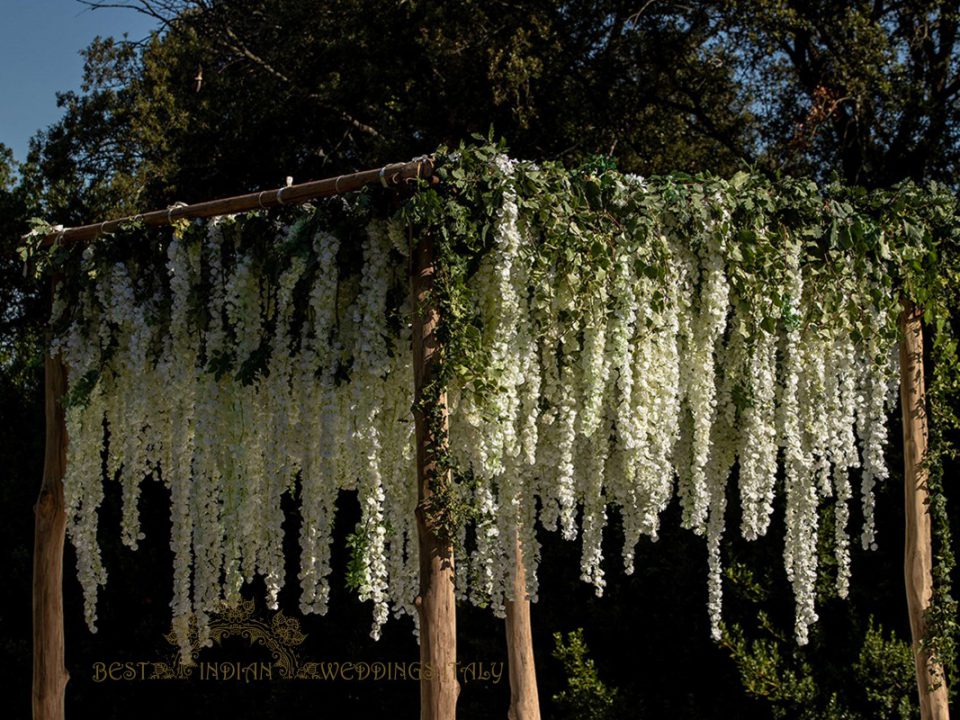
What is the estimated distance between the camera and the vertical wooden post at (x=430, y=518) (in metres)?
3.28

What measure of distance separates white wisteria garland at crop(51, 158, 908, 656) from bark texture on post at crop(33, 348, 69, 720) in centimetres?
26

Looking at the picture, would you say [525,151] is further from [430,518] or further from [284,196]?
[430,518]

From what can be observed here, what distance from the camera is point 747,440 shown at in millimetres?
4012

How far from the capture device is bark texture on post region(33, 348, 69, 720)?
4.50m

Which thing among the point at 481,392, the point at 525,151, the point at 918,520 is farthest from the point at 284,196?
the point at 525,151

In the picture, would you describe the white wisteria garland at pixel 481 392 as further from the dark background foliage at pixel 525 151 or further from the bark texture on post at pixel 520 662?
the dark background foliage at pixel 525 151

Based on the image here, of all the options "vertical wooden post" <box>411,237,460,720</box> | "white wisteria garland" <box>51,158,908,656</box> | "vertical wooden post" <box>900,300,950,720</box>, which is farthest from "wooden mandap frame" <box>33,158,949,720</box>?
"vertical wooden post" <box>411,237,460,720</box>

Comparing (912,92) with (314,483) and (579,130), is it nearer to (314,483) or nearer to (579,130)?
(579,130)

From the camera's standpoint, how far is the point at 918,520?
4465mm

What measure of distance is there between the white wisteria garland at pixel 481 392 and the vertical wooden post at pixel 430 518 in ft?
0.28

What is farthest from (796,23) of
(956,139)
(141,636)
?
(141,636)

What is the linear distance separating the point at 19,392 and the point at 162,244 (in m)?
4.41

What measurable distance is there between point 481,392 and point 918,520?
227cm

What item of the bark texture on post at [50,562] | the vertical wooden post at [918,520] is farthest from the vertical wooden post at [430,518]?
the vertical wooden post at [918,520]
